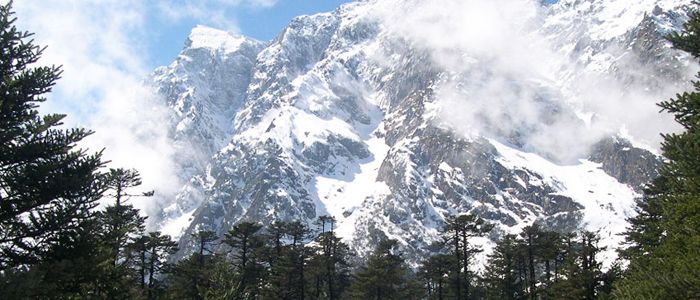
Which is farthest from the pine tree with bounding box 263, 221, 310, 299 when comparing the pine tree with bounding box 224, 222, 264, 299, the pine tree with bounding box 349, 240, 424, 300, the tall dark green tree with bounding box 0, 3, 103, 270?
the tall dark green tree with bounding box 0, 3, 103, 270

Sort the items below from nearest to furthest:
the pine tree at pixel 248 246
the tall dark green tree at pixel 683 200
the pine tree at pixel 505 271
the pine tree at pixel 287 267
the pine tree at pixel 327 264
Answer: the tall dark green tree at pixel 683 200 < the pine tree at pixel 287 267 < the pine tree at pixel 248 246 < the pine tree at pixel 327 264 < the pine tree at pixel 505 271

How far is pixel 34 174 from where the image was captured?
1474cm

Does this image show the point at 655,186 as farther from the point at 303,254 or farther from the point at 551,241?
the point at 303,254

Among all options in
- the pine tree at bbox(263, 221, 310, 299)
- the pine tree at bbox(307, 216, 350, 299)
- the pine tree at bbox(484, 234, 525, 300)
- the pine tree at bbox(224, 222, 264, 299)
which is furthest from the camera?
the pine tree at bbox(484, 234, 525, 300)

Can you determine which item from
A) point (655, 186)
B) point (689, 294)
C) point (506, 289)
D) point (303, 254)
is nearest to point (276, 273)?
point (303, 254)

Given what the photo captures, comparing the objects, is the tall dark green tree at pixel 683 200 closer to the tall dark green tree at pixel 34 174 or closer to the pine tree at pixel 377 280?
the tall dark green tree at pixel 34 174

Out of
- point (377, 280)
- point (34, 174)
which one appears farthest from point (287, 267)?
point (34, 174)

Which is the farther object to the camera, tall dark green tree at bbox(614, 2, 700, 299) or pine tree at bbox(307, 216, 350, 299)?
pine tree at bbox(307, 216, 350, 299)

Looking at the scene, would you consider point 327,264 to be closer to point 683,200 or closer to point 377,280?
point 377,280

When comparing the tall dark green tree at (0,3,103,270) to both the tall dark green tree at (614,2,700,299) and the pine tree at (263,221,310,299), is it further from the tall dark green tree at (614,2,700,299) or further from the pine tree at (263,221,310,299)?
the pine tree at (263,221,310,299)

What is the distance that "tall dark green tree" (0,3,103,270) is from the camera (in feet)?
48.0

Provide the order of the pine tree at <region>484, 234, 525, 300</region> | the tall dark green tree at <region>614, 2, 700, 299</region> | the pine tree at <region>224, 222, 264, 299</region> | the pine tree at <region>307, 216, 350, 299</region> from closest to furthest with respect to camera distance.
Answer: the tall dark green tree at <region>614, 2, 700, 299</region> → the pine tree at <region>224, 222, 264, 299</region> → the pine tree at <region>307, 216, 350, 299</region> → the pine tree at <region>484, 234, 525, 300</region>

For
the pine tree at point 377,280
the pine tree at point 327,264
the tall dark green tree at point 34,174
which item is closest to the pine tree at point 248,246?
the pine tree at point 327,264

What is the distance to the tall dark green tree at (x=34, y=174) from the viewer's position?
48.0 feet
